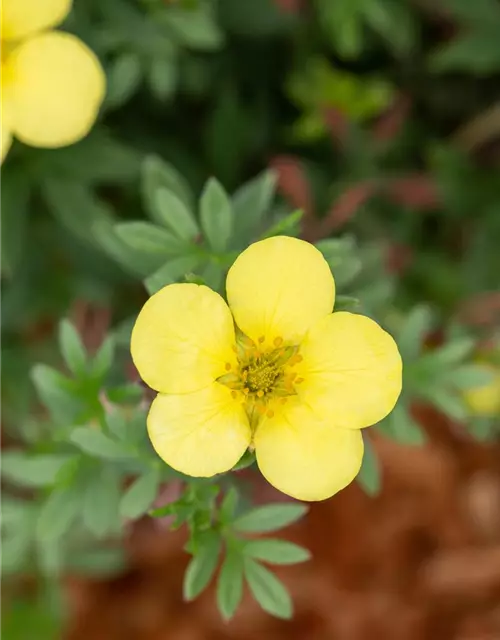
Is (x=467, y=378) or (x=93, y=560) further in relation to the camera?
(x=93, y=560)

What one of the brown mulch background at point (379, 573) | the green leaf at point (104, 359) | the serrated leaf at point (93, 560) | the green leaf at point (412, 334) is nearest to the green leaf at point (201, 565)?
the green leaf at point (104, 359)

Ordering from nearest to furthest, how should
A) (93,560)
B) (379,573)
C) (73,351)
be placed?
(73,351) → (93,560) → (379,573)

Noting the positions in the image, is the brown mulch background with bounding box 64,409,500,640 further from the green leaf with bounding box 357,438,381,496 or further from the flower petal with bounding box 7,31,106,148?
the flower petal with bounding box 7,31,106,148

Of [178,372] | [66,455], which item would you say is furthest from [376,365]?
[66,455]

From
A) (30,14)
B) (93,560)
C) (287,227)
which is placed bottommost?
(93,560)

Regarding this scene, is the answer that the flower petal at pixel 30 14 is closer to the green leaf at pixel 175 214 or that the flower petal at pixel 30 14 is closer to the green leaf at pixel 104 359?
the green leaf at pixel 175 214

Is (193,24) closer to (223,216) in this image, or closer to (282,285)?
(223,216)

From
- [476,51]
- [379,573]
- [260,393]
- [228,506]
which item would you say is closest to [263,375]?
[260,393]
